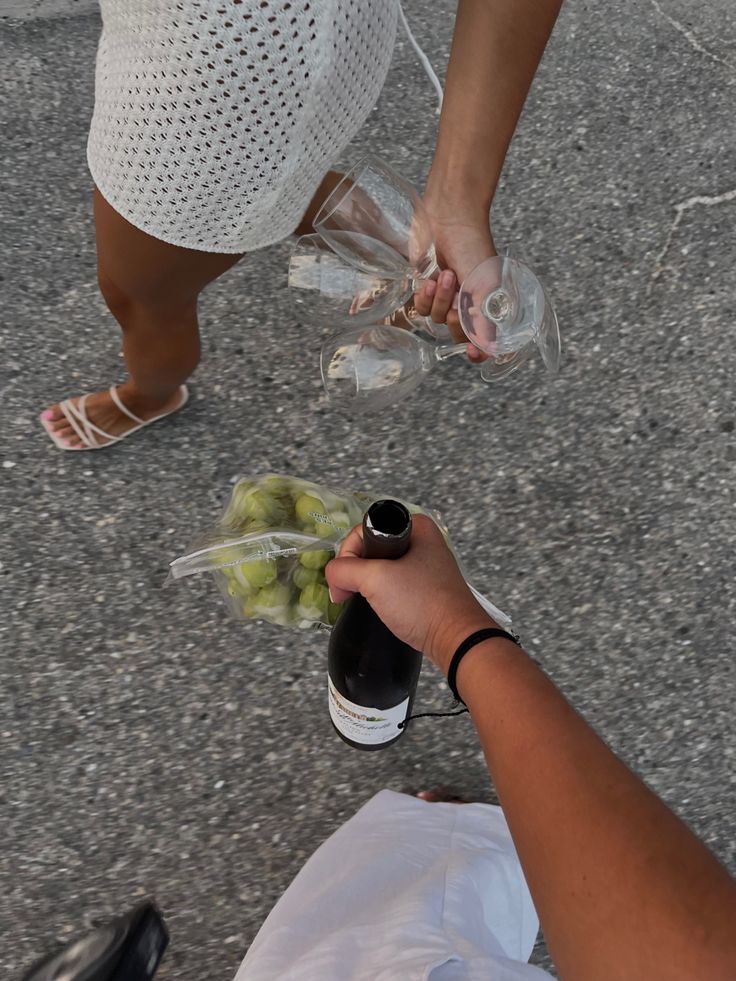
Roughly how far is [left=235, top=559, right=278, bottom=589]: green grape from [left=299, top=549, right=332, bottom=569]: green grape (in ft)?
0.13

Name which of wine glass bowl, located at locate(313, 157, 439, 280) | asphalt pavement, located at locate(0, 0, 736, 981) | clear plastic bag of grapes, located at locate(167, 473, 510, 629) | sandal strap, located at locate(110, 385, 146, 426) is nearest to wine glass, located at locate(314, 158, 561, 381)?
wine glass bowl, located at locate(313, 157, 439, 280)

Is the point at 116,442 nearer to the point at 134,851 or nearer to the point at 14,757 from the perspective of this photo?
the point at 14,757

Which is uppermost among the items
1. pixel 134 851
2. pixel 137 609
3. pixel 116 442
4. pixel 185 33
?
pixel 185 33

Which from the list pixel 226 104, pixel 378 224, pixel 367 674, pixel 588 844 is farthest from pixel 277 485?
pixel 588 844

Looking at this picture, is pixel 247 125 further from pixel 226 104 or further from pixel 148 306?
pixel 148 306

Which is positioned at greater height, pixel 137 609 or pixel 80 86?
pixel 80 86

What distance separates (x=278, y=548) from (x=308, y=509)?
0.09 m

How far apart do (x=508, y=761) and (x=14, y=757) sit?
0.92m

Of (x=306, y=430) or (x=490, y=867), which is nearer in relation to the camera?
(x=490, y=867)

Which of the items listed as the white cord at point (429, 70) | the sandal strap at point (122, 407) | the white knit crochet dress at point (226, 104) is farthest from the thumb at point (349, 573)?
the white cord at point (429, 70)

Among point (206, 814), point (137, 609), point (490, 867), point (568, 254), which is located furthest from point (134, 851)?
point (568, 254)

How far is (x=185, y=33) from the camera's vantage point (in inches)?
27.8

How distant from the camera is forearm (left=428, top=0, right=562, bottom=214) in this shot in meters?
0.95

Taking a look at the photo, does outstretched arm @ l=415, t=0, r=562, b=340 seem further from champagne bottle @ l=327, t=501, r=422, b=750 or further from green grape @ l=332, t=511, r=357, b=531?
champagne bottle @ l=327, t=501, r=422, b=750
